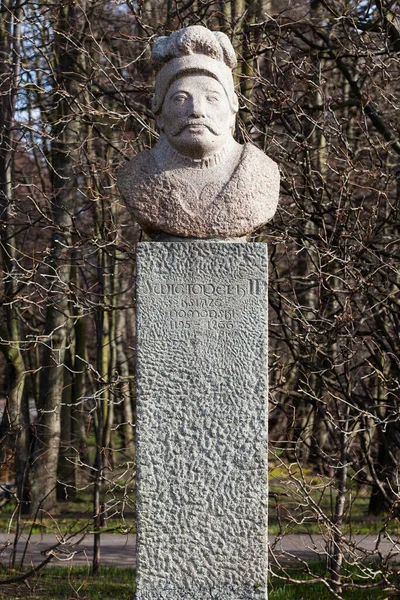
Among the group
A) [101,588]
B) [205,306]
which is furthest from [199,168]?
[101,588]

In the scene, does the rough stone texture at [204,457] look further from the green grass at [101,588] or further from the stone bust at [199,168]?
the green grass at [101,588]

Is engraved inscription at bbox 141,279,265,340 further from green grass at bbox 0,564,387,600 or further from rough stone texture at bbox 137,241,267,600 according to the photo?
green grass at bbox 0,564,387,600

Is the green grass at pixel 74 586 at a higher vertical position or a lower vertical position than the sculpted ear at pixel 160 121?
lower

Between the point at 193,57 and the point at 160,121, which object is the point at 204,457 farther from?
the point at 193,57

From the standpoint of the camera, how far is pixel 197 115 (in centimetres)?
405

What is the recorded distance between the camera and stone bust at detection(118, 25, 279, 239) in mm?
4066

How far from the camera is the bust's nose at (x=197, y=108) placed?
405cm

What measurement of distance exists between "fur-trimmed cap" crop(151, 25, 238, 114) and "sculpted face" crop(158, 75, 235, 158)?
38 millimetres

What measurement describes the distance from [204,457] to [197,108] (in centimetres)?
149

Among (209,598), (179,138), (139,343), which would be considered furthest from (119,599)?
(179,138)

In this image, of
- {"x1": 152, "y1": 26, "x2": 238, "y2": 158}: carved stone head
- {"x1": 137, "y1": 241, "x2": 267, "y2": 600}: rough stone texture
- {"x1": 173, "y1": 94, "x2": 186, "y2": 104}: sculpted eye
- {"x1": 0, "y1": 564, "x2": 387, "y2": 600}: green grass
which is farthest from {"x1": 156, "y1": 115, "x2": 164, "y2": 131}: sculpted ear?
{"x1": 0, "y1": 564, "x2": 387, "y2": 600}: green grass

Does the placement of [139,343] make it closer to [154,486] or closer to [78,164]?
[154,486]

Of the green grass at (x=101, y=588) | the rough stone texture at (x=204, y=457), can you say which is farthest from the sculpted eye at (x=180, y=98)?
the green grass at (x=101, y=588)

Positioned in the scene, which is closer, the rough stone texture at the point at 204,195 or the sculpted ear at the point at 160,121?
the rough stone texture at the point at 204,195
